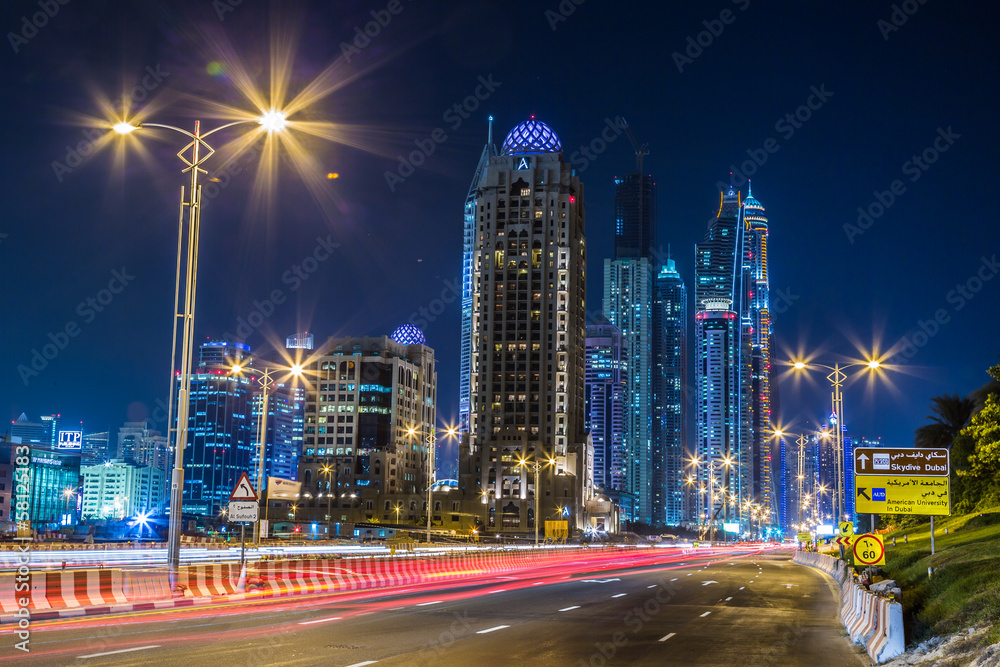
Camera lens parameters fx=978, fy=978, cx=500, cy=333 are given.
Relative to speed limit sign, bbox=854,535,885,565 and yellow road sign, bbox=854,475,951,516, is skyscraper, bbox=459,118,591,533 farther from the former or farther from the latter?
speed limit sign, bbox=854,535,885,565

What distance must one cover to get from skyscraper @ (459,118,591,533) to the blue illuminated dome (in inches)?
172

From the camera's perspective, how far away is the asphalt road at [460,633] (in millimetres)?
16031

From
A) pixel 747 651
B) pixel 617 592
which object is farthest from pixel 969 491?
pixel 747 651

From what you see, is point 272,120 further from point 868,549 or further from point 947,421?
A: point 947,421

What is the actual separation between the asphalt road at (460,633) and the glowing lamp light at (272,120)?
13.2 metres

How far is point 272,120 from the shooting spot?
91.4 ft

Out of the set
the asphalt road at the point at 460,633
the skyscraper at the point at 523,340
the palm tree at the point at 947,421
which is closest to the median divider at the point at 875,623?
the asphalt road at the point at 460,633

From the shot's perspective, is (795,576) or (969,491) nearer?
(795,576)

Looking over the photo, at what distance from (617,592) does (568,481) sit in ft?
422

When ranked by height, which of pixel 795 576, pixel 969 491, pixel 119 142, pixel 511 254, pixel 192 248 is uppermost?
pixel 511 254

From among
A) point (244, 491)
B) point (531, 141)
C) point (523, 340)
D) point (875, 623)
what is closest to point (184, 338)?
point (244, 491)

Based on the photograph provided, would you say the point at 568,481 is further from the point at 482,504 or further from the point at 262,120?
the point at 262,120

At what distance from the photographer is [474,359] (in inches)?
6604

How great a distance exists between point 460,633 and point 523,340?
146912mm
